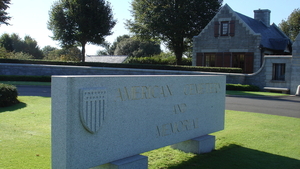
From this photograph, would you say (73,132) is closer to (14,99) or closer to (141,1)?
(14,99)

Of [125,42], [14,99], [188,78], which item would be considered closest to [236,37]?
[14,99]

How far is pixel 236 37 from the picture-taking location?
29969 mm

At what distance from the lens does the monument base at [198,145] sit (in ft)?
20.4

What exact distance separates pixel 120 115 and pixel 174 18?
3287cm

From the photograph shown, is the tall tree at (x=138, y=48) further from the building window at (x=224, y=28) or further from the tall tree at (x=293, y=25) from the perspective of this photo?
the building window at (x=224, y=28)

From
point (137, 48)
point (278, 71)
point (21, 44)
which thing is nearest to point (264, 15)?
point (278, 71)

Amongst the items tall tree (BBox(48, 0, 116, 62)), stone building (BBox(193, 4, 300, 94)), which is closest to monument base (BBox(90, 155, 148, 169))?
stone building (BBox(193, 4, 300, 94))

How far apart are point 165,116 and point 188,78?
38.3 inches

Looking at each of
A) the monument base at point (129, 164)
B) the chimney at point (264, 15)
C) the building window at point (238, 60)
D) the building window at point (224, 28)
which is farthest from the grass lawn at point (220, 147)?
the chimney at point (264, 15)

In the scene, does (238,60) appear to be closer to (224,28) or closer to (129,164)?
(224,28)

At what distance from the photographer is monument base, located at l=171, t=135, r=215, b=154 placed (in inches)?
245

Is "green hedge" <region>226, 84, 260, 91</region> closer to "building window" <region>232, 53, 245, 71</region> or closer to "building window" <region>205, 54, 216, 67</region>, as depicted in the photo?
"building window" <region>232, 53, 245, 71</region>

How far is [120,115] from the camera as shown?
4.46 metres

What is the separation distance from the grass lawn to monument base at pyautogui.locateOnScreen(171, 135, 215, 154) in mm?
134
